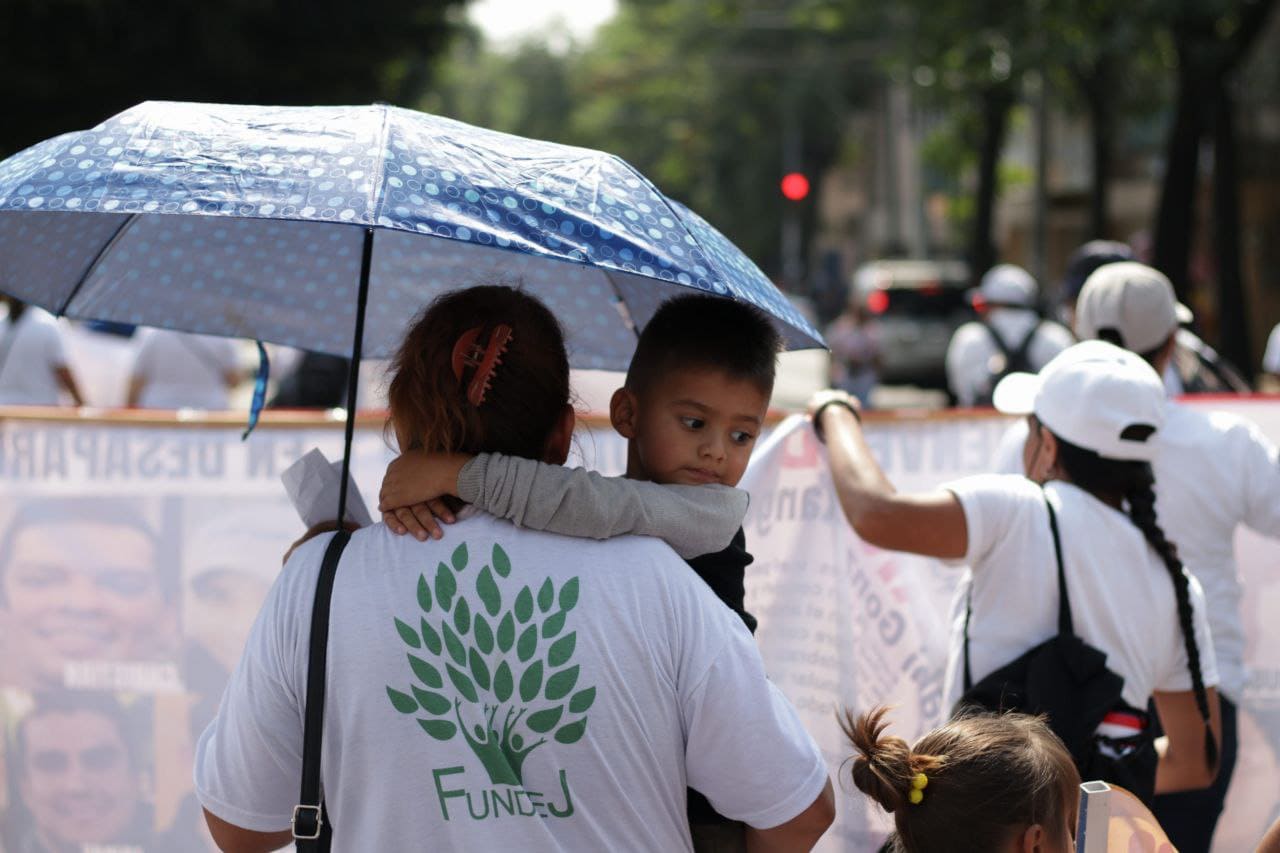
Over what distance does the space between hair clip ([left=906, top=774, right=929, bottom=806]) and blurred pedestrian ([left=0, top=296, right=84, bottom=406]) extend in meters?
6.17

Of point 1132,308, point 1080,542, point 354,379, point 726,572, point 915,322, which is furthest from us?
point 915,322

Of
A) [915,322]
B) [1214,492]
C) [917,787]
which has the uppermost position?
[915,322]

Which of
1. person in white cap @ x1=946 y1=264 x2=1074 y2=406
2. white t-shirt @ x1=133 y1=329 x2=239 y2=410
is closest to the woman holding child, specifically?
person in white cap @ x1=946 y1=264 x2=1074 y2=406

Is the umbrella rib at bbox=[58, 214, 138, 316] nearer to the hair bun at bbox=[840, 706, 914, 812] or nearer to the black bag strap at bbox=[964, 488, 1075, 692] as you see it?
the hair bun at bbox=[840, 706, 914, 812]

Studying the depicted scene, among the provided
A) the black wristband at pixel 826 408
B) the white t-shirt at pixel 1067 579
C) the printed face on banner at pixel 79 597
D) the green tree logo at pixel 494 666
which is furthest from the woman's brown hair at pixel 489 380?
the printed face on banner at pixel 79 597

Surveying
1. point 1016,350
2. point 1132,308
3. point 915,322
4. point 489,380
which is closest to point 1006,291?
point 1016,350

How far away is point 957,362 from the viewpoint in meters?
8.21

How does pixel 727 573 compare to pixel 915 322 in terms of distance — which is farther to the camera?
pixel 915 322

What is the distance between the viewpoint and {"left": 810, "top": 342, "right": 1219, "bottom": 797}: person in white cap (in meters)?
3.35

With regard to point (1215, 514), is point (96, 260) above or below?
above

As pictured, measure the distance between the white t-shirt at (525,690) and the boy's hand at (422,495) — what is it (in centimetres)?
2

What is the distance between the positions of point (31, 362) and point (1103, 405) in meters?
5.95

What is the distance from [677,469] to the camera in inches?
104

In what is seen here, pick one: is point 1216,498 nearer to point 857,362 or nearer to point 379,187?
point 379,187
